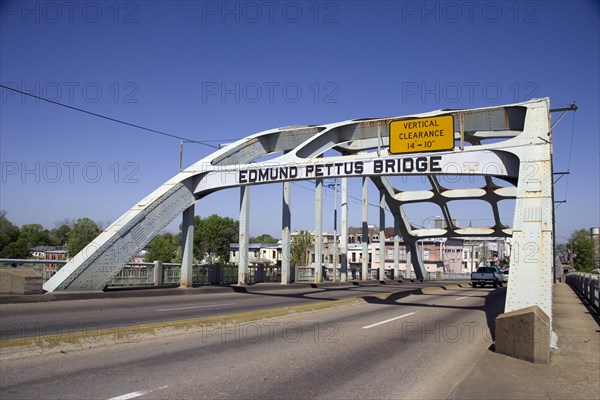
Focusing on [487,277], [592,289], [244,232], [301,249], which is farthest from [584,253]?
[244,232]

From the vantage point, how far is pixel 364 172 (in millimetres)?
19906

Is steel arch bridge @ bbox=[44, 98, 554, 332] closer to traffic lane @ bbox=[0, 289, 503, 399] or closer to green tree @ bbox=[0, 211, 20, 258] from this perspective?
traffic lane @ bbox=[0, 289, 503, 399]

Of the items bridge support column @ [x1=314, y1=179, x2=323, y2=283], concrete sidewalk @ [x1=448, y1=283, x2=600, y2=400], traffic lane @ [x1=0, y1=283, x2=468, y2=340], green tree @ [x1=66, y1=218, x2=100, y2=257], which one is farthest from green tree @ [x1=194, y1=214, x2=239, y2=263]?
concrete sidewalk @ [x1=448, y1=283, x2=600, y2=400]

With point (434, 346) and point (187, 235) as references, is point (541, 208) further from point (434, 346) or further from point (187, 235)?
point (187, 235)

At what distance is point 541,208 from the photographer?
1355cm

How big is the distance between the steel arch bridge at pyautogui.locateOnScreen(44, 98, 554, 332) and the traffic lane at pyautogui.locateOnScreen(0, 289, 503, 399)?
3.13 meters

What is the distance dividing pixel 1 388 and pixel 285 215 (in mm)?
27058

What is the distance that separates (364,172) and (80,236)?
156ft

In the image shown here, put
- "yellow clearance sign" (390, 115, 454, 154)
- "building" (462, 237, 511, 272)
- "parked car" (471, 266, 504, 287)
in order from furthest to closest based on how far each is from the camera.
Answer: "building" (462, 237, 511, 272), "parked car" (471, 266, 504, 287), "yellow clearance sign" (390, 115, 454, 154)

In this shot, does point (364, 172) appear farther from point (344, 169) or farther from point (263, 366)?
point (263, 366)

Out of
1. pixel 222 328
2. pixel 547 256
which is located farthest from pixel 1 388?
pixel 547 256

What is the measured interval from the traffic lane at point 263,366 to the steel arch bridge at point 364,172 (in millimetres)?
Result: 3126

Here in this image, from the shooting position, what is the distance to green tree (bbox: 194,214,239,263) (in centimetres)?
9925

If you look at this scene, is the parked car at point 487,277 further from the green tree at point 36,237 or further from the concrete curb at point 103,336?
the green tree at point 36,237
